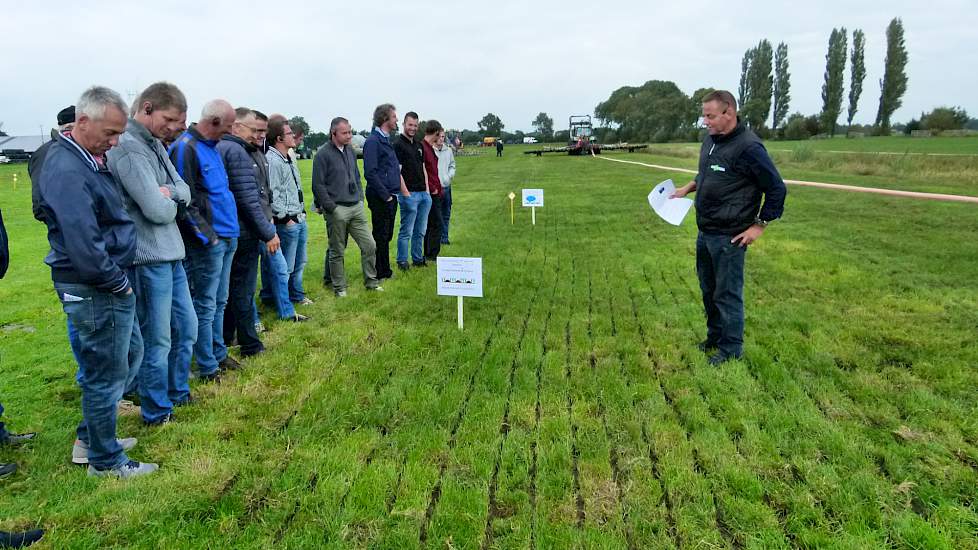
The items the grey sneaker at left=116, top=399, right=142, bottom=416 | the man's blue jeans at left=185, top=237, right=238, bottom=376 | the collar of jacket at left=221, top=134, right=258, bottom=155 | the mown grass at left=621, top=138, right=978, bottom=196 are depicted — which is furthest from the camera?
the mown grass at left=621, top=138, right=978, bottom=196

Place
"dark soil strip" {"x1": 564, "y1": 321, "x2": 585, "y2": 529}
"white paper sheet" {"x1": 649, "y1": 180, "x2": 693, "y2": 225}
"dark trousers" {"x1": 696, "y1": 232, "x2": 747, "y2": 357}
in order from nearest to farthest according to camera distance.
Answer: "dark soil strip" {"x1": 564, "y1": 321, "x2": 585, "y2": 529}
"dark trousers" {"x1": 696, "y1": 232, "x2": 747, "y2": 357}
"white paper sheet" {"x1": 649, "y1": 180, "x2": 693, "y2": 225}

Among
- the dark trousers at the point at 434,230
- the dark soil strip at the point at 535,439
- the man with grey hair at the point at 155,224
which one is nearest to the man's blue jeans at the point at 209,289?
the man with grey hair at the point at 155,224

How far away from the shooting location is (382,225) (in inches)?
268

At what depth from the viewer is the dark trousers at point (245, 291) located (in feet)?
14.9

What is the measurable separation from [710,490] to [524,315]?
3.08 m

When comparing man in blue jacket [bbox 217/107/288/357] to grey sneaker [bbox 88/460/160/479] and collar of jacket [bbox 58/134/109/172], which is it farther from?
grey sneaker [bbox 88/460/160/479]

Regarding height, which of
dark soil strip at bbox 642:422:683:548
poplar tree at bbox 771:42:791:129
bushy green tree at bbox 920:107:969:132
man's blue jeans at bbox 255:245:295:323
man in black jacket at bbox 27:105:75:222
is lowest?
dark soil strip at bbox 642:422:683:548

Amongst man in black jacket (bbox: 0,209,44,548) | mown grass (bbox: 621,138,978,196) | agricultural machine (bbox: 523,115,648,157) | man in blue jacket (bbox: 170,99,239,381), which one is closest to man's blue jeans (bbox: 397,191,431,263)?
man in blue jacket (bbox: 170,99,239,381)

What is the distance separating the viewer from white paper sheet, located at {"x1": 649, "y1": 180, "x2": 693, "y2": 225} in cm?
480

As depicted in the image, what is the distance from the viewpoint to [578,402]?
372 cm

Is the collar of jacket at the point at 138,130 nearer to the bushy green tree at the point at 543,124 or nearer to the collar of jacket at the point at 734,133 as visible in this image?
the collar of jacket at the point at 734,133

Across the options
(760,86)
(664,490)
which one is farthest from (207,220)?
(760,86)

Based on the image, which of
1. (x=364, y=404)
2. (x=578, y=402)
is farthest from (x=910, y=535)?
(x=364, y=404)

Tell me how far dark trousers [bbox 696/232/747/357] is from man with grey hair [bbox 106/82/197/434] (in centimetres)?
381
